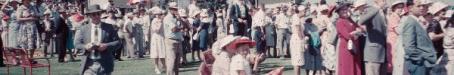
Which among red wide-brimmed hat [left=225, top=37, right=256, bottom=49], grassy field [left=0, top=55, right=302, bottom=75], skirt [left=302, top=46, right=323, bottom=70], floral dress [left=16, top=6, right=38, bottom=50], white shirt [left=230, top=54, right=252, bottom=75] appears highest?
floral dress [left=16, top=6, right=38, bottom=50]

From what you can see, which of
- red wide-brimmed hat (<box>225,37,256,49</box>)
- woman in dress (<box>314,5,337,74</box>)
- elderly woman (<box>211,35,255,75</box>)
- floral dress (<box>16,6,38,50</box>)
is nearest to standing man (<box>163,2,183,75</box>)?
woman in dress (<box>314,5,337,74</box>)

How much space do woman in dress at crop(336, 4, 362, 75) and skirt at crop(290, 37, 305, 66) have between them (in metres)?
1.53

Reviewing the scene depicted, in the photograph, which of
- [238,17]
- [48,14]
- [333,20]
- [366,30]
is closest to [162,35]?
[238,17]

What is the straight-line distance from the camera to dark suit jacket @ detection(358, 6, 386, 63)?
9734 millimetres

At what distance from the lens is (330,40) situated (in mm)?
10984

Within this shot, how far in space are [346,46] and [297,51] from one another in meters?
1.79

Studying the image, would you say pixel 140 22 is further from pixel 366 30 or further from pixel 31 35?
pixel 366 30

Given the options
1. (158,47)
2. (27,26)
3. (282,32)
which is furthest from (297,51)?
(27,26)

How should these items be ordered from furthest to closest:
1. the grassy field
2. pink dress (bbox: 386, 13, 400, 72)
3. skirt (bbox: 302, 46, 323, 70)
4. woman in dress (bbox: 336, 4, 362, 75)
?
1. the grassy field
2. skirt (bbox: 302, 46, 323, 70)
3. pink dress (bbox: 386, 13, 400, 72)
4. woman in dress (bbox: 336, 4, 362, 75)

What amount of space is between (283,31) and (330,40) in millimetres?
8065

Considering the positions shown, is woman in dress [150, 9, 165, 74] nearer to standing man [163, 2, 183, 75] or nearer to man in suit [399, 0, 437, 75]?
standing man [163, 2, 183, 75]

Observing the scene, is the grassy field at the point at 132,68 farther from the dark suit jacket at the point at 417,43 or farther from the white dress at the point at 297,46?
the dark suit jacket at the point at 417,43

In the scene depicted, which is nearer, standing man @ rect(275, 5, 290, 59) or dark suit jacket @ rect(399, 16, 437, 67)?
dark suit jacket @ rect(399, 16, 437, 67)

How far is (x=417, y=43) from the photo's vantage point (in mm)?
8594
